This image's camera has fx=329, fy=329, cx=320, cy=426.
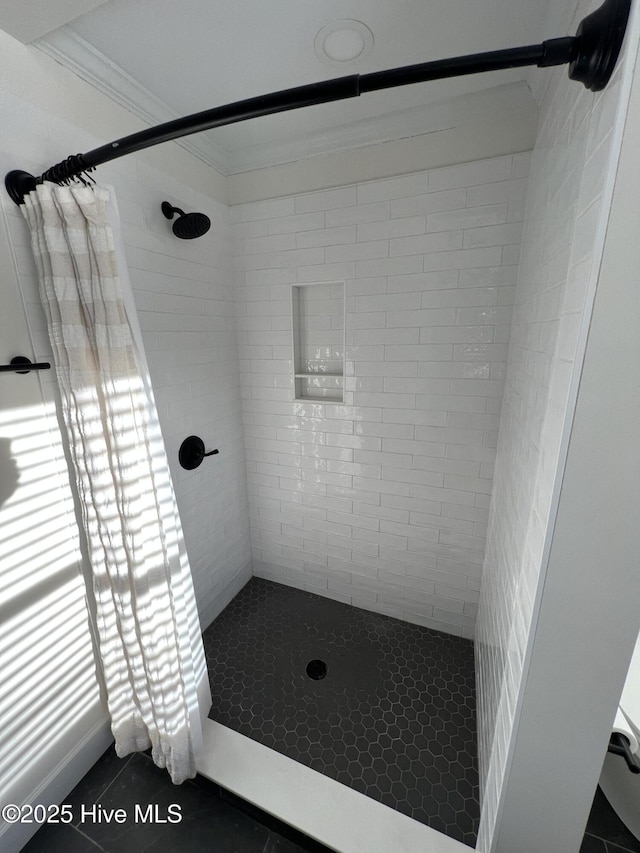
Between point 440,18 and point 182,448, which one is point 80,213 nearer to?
point 182,448

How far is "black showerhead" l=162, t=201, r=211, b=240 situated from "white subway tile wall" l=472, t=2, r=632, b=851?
3.55 ft

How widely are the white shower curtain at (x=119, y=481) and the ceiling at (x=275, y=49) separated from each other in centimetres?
55

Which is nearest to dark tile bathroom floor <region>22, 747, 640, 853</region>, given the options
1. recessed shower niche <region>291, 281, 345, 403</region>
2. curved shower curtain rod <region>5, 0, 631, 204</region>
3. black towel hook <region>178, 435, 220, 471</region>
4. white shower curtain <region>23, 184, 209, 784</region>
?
white shower curtain <region>23, 184, 209, 784</region>

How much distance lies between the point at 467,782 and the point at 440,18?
8.04 ft

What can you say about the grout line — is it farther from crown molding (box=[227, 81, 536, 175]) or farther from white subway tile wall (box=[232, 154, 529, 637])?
crown molding (box=[227, 81, 536, 175])

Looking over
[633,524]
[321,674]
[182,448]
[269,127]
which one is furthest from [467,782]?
[269,127]

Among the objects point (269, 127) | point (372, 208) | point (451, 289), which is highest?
point (269, 127)

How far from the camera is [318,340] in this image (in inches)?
68.7

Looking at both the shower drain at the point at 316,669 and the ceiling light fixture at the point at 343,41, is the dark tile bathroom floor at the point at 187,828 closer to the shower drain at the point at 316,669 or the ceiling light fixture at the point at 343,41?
the shower drain at the point at 316,669

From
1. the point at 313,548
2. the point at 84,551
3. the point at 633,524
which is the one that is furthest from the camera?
the point at 313,548

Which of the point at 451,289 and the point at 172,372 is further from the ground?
the point at 451,289

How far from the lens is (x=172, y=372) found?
1.47 m

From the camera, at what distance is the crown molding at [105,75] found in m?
0.97

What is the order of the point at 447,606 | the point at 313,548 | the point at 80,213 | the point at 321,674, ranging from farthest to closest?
1. the point at 313,548
2. the point at 447,606
3. the point at 321,674
4. the point at 80,213
